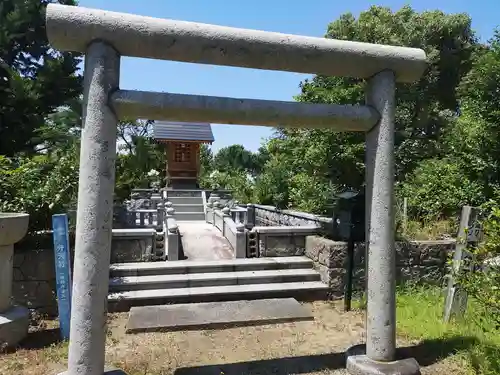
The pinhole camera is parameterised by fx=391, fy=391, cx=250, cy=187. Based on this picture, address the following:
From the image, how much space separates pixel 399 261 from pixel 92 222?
5604 millimetres

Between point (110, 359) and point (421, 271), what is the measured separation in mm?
5467

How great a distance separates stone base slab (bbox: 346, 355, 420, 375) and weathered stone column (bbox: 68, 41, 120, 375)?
239 cm

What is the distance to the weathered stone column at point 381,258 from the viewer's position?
3.85 m

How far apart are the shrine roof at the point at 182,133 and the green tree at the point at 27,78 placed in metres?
6.59

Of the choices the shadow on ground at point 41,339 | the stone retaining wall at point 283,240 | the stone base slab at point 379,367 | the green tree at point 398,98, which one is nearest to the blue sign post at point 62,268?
the shadow on ground at point 41,339

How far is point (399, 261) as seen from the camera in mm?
7047

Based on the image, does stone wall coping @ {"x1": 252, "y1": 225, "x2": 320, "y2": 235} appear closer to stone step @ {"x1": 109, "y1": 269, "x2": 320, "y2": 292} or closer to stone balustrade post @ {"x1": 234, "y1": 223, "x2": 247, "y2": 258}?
stone balustrade post @ {"x1": 234, "y1": 223, "x2": 247, "y2": 258}

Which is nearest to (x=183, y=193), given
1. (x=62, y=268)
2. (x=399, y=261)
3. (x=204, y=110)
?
(x=399, y=261)

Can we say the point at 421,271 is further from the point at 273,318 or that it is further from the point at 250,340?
the point at 250,340

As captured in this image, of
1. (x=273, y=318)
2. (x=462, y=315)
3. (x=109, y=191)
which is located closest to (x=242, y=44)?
(x=109, y=191)

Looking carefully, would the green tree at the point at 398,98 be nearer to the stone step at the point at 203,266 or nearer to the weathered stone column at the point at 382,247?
the stone step at the point at 203,266

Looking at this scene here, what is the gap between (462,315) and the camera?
5379mm

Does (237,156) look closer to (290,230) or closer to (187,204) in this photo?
(187,204)

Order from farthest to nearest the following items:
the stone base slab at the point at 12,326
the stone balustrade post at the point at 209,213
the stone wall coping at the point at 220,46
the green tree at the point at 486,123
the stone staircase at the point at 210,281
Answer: the stone balustrade post at the point at 209,213 < the green tree at the point at 486,123 < the stone staircase at the point at 210,281 < the stone base slab at the point at 12,326 < the stone wall coping at the point at 220,46
